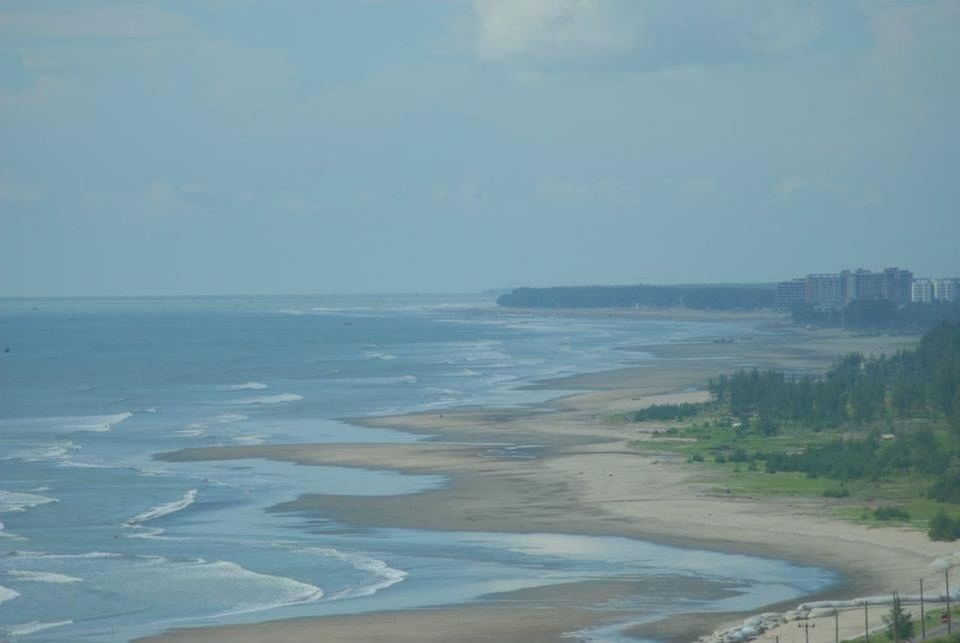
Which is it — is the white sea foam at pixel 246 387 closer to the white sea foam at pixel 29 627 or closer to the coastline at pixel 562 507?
the coastline at pixel 562 507

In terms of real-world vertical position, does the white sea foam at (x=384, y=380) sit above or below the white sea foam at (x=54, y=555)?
above

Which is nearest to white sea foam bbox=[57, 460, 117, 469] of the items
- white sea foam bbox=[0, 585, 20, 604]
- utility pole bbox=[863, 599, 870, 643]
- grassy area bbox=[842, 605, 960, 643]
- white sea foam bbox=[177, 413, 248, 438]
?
white sea foam bbox=[177, 413, 248, 438]

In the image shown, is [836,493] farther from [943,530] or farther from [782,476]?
[943,530]

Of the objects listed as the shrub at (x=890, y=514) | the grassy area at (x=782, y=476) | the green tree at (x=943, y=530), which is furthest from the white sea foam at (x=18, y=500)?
the green tree at (x=943, y=530)

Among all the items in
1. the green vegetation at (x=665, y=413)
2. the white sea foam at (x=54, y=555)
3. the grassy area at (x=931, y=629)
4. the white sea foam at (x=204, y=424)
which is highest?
the green vegetation at (x=665, y=413)

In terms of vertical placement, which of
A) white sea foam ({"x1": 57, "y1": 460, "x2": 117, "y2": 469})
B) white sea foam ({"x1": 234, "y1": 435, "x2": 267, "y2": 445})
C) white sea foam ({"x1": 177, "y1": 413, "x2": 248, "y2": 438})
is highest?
white sea foam ({"x1": 177, "y1": 413, "x2": 248, "y2": 438})

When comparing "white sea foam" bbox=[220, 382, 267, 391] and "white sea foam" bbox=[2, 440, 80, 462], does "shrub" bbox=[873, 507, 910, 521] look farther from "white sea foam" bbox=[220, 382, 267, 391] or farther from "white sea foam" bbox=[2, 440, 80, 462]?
"white sea foam" bbox=[220, 382, 267, 391]

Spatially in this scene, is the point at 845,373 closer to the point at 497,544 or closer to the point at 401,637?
the point at 497,544
